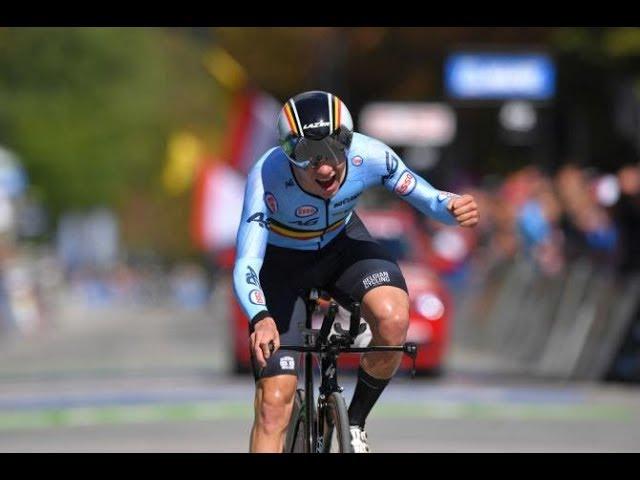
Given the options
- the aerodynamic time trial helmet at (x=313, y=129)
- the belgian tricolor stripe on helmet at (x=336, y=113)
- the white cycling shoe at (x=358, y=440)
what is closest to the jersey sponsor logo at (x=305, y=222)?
the aerodynamic time trial helmet at (x=313, y=129)

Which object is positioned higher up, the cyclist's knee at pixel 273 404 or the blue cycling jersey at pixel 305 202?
the blue cycling jersey at pixel 305 202

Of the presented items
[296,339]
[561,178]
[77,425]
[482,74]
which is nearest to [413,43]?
[482,74]

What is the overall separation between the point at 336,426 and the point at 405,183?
4.09ft

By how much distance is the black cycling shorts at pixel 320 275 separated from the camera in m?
8.55

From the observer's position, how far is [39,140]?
78562 millimetres

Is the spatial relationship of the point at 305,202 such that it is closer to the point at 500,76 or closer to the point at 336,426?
the point at 336,426

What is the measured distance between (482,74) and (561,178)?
12.8m

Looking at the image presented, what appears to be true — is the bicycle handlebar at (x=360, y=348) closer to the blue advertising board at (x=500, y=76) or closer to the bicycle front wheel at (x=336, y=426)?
the bicycle front wheel at (x=336, y=426)

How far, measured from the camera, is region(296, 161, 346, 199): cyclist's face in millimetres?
8219

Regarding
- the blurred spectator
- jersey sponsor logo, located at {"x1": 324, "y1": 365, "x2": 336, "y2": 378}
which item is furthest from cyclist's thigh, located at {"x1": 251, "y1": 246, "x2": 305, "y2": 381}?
the blurred spectator

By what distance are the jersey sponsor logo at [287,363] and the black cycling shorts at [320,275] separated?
0.18 ft

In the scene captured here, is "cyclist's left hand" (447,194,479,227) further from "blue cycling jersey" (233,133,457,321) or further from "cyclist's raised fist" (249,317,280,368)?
"cyclist's raised fist" (249,317,280,368)

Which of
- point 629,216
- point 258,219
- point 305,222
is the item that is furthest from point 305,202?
point 629,216
